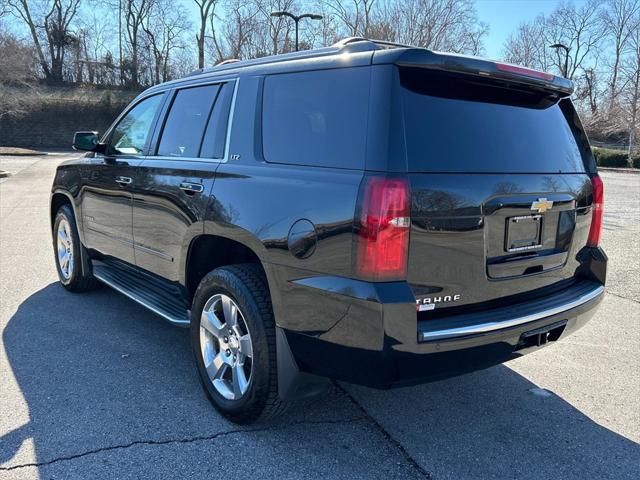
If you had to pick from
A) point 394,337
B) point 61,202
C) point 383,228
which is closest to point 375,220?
point 383,228

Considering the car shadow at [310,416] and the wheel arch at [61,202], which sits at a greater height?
the wheel arch at [61,202]

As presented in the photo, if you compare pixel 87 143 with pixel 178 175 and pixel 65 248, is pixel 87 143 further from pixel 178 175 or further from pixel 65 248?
pixel 178 175

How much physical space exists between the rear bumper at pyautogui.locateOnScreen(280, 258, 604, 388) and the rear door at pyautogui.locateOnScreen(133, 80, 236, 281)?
111 centimetres

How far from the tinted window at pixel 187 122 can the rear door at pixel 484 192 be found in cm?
159

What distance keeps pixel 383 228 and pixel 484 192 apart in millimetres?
591

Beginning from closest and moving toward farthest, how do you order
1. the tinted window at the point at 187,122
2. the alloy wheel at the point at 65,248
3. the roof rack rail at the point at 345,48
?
the roof rack rail at the point at 345,48 < the tinted window at the point at 187,122 < the alloy wheel at the point at 65,248

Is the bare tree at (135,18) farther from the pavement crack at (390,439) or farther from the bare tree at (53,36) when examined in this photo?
the pavement crack at (390,439)

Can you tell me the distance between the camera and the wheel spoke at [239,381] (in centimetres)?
303

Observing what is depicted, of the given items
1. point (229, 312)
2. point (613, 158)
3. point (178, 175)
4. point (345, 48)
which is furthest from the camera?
point (613, 158)

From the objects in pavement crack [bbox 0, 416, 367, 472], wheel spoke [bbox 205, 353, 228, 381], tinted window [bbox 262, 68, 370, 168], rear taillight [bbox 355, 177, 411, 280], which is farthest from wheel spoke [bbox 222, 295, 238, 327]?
rear taillight [bbox 355, 177, 411, 280]

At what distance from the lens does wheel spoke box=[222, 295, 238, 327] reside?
10.1ft

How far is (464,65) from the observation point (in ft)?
8.39

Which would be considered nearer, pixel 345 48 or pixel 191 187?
pixel 345 48

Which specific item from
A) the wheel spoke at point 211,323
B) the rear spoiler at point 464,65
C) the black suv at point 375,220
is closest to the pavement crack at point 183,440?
the black suv at point 375,220
